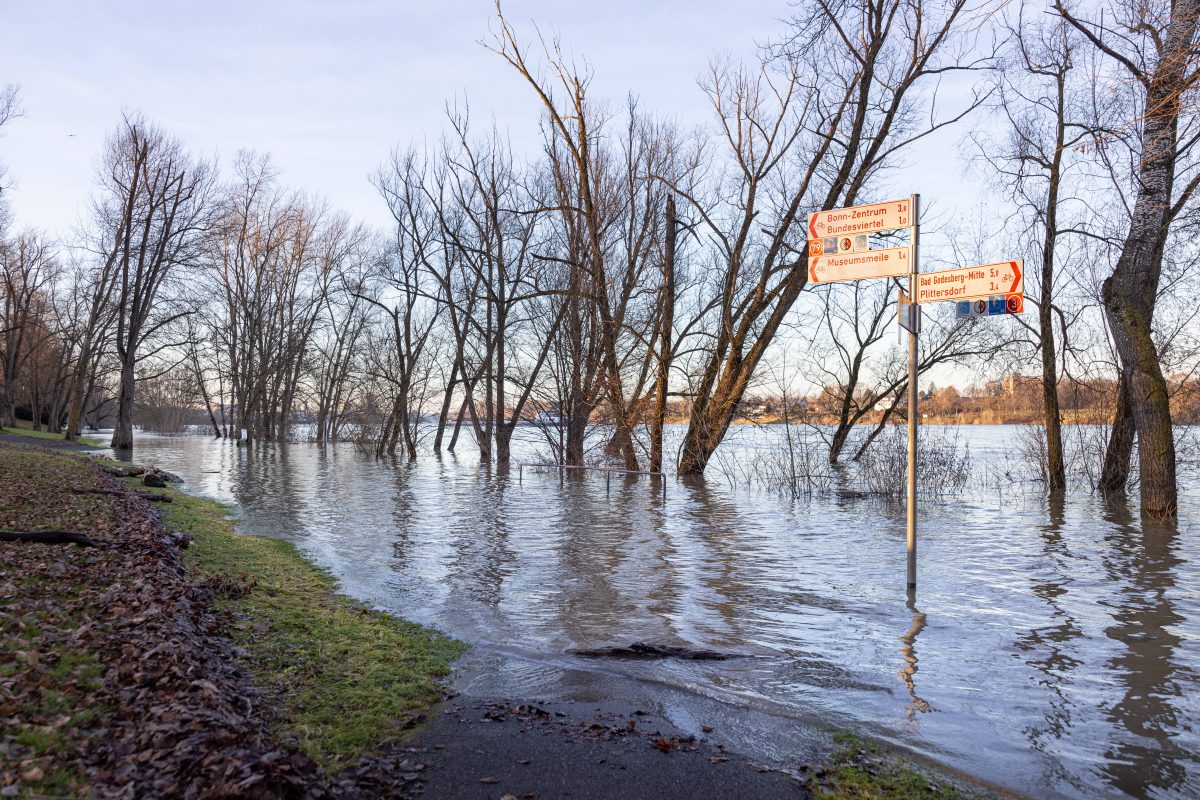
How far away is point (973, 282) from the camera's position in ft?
23.4

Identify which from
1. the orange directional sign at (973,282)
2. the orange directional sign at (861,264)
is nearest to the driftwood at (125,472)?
the orange directional sign at (861,264)

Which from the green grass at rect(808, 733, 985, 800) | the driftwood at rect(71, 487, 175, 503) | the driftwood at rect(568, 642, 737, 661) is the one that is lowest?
Result: the driftwood at rect(568, 642, 737, 661)

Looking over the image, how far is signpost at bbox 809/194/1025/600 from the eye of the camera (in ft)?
23.1

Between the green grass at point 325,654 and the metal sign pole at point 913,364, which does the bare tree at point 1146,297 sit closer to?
the metal sign pole at point 913,364

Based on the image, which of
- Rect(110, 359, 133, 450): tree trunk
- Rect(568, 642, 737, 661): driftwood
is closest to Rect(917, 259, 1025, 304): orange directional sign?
Rect(568, 642, 737, 661): driftwood

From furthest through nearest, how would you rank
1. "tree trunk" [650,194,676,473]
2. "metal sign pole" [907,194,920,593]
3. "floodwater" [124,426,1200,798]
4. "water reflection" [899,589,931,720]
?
1. "tree trunk" [650,194,676,473]
2. "metal sign pole" [907,194,920,593]
3. "water reflection" [899,589,931,720]
4. "floodwater" [124,426,1200,798]

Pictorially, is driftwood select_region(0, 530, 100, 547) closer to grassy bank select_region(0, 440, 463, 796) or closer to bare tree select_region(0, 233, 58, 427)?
grassy bank select_region(0, 440, 463, 796)

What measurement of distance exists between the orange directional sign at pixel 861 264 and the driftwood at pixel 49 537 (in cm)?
717

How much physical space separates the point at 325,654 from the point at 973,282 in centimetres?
617

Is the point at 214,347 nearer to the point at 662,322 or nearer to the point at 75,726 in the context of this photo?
the point at 662,322

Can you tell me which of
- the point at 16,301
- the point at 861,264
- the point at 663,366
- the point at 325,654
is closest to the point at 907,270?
the point at 861,264

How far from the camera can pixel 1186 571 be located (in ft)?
31.2

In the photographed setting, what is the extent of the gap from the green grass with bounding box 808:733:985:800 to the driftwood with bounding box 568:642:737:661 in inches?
75.2

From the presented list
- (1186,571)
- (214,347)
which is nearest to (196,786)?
(1186,571)
